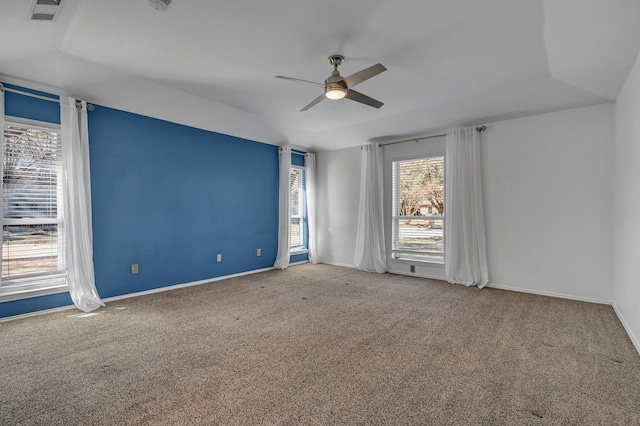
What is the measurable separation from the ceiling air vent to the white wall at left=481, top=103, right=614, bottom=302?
5.11 m

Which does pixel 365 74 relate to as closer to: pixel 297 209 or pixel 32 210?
pixel 32 210

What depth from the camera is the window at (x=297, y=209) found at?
6652mm

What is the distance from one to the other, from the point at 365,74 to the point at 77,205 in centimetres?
346

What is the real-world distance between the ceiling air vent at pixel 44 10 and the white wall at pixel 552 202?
511cm

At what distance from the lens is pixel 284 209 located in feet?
20.1

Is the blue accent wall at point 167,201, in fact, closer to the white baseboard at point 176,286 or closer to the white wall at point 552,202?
the white baseboard at point 176,286

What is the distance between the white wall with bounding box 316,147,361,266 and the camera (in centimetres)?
638

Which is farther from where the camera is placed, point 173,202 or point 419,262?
point 419,262

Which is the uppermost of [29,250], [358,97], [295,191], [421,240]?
[358,97]

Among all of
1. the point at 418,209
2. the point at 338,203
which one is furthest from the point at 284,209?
the point at 418,209

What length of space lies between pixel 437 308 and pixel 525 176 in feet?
7.68

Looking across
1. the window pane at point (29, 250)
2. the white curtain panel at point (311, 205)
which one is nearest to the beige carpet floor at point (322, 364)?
the window pane at point (29, 250)

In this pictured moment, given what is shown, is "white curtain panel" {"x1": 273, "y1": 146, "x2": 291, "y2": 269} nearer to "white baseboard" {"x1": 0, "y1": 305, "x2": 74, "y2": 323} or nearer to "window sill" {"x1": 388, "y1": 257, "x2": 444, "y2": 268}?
"window sill" {"x1": 388, "y1": 257, "x2": 444, "y2": 268}

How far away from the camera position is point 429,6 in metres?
2.29
